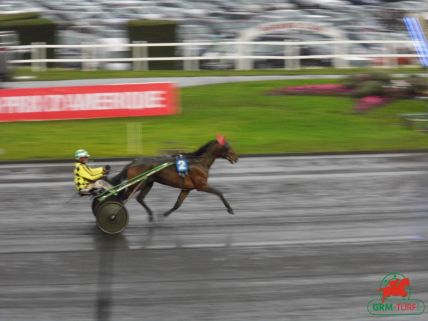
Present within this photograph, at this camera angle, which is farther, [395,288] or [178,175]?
[178,175]

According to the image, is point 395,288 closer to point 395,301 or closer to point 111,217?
point 395,301

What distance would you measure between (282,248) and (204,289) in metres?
1.79

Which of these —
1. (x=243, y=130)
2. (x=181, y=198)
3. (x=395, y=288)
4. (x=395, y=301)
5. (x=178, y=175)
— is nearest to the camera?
(x=395, y=301)

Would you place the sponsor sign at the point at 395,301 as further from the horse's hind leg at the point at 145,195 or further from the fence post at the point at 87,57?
the fence post at the point at 87,57

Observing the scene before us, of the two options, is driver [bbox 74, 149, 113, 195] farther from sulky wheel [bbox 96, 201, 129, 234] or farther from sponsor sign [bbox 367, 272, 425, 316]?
sponsor sign [bbox 367, 272, 425, 316]

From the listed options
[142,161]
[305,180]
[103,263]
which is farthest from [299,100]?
[103,263]

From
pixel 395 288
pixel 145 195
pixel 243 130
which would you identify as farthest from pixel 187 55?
pixel 395 288

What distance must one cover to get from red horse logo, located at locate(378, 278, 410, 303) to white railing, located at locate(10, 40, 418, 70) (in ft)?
64.7

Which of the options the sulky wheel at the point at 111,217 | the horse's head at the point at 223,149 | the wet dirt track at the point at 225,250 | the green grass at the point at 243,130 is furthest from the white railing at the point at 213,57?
the sulky wheel at the point at 111,217

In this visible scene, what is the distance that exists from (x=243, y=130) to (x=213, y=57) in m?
9.66

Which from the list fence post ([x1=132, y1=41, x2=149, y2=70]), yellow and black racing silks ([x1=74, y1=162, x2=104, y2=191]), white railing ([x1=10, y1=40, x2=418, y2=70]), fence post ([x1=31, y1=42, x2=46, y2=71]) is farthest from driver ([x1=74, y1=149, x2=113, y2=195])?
fence post ([x1=132, y1=41, x2=149, y2=70])

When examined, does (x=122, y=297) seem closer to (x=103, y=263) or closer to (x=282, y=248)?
(x=103, y=263)

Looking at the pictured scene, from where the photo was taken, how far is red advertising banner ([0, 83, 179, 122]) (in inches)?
733

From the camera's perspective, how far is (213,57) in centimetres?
2808
